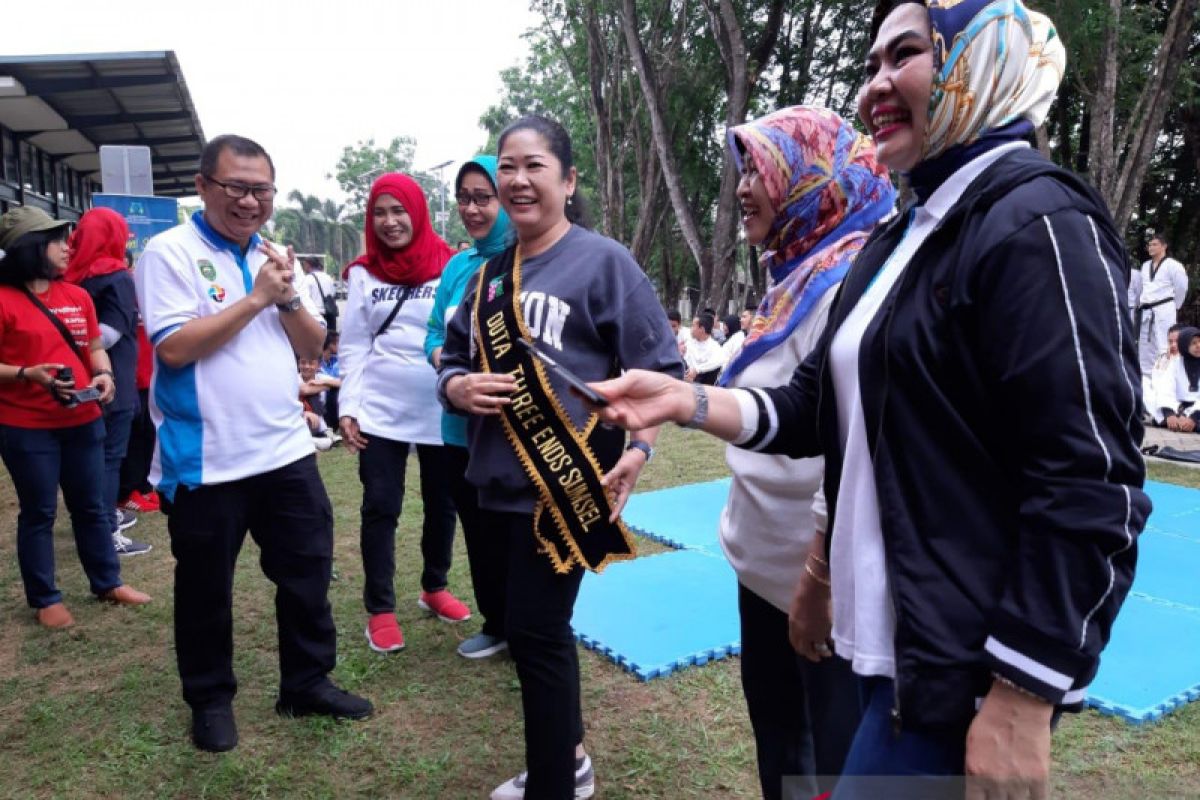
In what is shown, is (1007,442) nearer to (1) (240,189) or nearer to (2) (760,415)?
(2) (760,415)

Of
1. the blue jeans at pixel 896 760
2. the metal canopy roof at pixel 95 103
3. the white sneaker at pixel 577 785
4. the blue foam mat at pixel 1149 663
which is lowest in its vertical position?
the white sneaker at pixel 577 785

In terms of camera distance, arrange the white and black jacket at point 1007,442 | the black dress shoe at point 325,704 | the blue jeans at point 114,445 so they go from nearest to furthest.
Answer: the white and black jacket at point 1007,442, the black dress shoe at point 325,704, the blue jeans at point 114,445

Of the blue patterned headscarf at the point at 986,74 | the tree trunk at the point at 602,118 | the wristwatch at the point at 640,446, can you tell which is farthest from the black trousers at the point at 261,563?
the tree trunk at the point at 602,118

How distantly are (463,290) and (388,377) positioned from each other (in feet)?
2.14

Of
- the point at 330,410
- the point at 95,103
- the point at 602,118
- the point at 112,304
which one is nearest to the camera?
the point at 112,304

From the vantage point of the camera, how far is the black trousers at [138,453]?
229 inches

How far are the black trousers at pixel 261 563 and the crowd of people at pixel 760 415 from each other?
0.01m

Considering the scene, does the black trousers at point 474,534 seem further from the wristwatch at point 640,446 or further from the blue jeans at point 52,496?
the blue jeans at point 52,496

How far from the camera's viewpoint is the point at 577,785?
104 inches

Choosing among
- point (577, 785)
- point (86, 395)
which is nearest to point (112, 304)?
point (86, 395)

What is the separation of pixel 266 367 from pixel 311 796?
144cm

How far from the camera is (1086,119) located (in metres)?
17.1

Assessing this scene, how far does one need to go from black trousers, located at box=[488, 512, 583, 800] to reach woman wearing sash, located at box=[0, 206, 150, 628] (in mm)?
2800

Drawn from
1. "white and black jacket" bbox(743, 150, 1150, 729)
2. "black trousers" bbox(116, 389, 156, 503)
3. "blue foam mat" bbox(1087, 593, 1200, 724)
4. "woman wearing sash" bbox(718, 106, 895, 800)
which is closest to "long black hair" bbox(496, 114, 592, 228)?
"woman wearing sash" bbox(718, 106, 895, 800)
